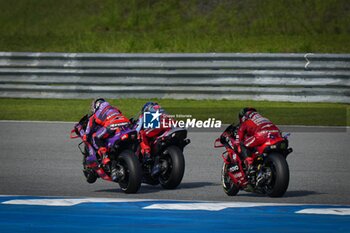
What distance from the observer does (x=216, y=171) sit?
12.4 m

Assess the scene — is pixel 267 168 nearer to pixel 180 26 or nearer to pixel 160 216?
pixel 160 216

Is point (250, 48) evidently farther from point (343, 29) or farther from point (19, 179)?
point (19, 179)

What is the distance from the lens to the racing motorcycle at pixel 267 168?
31.8ft

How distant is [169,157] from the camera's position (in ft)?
34.8

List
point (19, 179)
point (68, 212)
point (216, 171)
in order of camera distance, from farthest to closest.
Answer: point (216, 171), point (19, 179), point (68, 212)

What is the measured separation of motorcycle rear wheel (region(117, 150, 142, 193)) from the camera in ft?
33.1

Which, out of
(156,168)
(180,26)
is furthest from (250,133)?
(180,26)

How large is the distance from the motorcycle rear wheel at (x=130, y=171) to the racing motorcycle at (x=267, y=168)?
0.89 metres

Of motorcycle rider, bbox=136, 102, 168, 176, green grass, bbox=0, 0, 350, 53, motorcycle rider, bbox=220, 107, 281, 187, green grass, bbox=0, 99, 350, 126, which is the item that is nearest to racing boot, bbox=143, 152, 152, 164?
motorcycle rider, bbox=136, 102, 168, 176

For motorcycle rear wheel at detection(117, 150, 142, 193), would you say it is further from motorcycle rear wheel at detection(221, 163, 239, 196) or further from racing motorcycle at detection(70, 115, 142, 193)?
motorcycle rear wheel at detection(221, 163, 239, 196)

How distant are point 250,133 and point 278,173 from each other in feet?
1.83

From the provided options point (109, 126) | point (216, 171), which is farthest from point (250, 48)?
point (109, 126)

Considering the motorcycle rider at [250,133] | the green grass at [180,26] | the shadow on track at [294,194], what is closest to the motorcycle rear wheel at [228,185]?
the shadow on track at [294,194]

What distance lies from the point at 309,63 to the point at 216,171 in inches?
303
